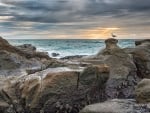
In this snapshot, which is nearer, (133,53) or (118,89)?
(118,89)

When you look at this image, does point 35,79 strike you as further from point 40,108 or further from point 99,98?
point 99,98

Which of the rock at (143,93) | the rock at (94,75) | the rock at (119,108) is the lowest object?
the rock at (119,108)

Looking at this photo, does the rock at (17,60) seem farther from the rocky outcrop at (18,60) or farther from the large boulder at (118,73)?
the large boulder at (118,73)

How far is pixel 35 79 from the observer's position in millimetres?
10805

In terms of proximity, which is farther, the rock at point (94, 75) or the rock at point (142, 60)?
the rock at point (142, 60)

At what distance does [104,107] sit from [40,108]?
227cm

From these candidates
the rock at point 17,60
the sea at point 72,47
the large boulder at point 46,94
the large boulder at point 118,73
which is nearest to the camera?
the large boulder at point 46,94

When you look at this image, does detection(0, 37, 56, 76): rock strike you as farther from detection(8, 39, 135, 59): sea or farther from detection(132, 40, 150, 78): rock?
detection(8, 39, 135, 59): sea

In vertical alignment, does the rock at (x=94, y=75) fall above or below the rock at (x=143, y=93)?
above

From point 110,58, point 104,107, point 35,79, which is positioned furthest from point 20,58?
point 104,107

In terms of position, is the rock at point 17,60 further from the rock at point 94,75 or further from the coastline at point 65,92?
the rock at point 94,75

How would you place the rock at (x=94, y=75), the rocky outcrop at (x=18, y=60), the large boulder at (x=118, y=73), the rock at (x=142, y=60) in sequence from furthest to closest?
the rock at (x=142, y=60) < the rocky outcrop at (x=18, y=60) < the large boulder at (x=118, y=73) < the rock at (x=94, y=75)

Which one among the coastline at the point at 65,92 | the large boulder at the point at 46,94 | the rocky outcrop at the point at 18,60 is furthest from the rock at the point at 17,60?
the large boulder at the point at 46,94

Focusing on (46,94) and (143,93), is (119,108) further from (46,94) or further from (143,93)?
(46,94)
